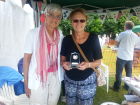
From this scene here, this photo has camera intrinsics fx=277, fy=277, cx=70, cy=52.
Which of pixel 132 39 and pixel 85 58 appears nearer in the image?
pixel 85 58

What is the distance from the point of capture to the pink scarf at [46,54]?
2689mm

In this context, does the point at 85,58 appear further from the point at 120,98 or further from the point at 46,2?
the point at 120,98

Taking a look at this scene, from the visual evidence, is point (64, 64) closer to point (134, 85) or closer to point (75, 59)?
point (75, 59)

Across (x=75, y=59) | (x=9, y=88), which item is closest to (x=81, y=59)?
(x=75, y=59)

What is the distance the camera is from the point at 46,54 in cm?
272

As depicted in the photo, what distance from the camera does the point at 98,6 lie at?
374cm

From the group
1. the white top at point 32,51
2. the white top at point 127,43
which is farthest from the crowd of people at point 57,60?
the white top at point 127,43

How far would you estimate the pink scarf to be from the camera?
106 inches

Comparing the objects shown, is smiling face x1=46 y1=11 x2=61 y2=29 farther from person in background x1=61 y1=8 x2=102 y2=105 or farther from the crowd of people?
person in background x1=61 y1=8 x2=102 y2=105

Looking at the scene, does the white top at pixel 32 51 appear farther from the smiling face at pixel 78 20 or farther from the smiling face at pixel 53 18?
the smiling face at pixel 78 20

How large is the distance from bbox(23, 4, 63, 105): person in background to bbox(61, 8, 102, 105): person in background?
0.10m

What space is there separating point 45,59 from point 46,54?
5 centimetres

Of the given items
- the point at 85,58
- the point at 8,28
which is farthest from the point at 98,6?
the point at 8,28

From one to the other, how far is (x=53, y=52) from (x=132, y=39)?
3.59 m
